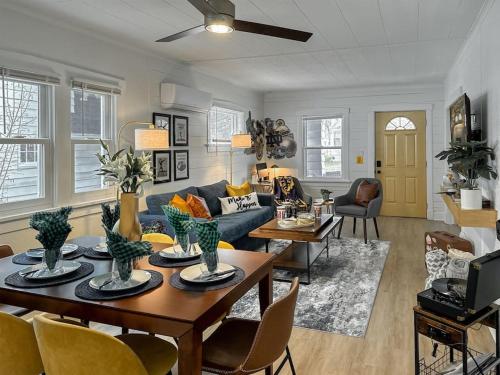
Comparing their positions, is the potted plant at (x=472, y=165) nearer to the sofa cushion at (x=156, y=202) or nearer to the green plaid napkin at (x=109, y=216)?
the green plaid napkin at (x=109, y=216)

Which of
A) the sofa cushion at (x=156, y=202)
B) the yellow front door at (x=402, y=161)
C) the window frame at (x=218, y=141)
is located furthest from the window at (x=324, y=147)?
the sofa cushion at (x=156, y=202)

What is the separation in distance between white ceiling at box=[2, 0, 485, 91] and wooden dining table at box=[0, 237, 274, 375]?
2.37m

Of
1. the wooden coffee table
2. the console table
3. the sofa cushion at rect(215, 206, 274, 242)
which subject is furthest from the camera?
→ the sofa cushion at rect(215, 206, 274, 242)

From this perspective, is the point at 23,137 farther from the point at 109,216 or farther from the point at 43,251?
the point at 109,216

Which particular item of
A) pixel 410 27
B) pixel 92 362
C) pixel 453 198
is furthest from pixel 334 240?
pixel 92 362

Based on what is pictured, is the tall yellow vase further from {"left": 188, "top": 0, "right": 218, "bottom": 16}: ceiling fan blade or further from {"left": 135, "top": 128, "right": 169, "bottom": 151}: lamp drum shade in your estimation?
{"left": 135, "top": 128, "right": 169, "bottom": 151}: lamp drum shade

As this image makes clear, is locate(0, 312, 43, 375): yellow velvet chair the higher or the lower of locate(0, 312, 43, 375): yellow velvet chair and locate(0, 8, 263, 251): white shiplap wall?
the lower

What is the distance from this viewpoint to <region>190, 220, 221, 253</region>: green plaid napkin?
1707 mm

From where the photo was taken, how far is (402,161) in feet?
25.1

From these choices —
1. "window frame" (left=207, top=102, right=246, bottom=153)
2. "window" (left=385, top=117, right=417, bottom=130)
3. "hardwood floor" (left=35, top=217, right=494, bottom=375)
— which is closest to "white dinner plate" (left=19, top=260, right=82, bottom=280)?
"hardwood floor" (left=35, top=217, right=494, bottom=375)

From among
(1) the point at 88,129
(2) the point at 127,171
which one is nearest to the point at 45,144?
(1) the point at 88,129

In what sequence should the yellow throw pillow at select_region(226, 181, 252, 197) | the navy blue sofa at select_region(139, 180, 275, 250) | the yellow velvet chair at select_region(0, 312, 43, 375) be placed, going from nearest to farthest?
the yellow velvet chair at select_region(0, 312, 43, 375), the navy blue sofa at select_region(139, 180, 275, 250), the yellow throw pillow at select_region(226, 181, 252, 197)

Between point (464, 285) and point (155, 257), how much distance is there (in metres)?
1.56

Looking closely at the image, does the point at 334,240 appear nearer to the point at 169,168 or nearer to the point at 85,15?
the point at 169,168
